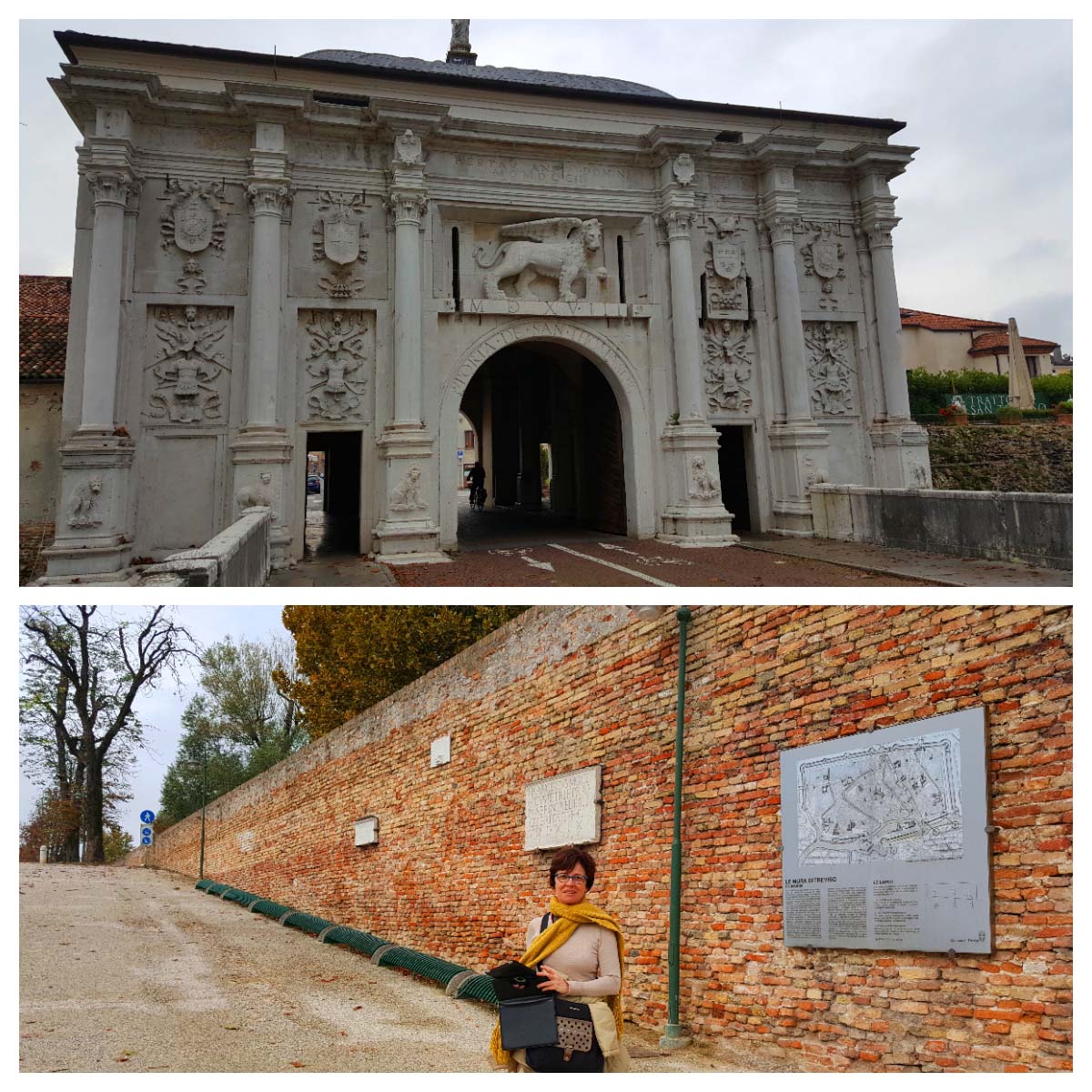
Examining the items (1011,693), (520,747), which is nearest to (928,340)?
(520,747)

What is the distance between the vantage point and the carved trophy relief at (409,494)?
14078 millimetres

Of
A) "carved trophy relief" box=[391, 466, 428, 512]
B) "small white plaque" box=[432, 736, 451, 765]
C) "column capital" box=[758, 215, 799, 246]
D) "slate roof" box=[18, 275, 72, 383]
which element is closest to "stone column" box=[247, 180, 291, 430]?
"carved trophy relief" box=[391, 466, 428, 512]

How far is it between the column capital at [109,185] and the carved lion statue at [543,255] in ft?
19.1

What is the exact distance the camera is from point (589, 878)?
4156mm

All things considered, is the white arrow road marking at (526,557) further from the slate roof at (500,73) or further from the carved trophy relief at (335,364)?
the slate roof at (500,73)

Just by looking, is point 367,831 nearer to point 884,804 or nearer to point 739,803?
point 739,803

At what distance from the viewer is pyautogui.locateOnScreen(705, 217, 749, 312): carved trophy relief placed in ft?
54.5

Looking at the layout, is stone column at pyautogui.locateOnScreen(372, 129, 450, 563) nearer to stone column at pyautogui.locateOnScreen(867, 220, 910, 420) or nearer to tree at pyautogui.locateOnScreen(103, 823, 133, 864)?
stone column at pyautogui.locateOnScreen(867, 220, 910, 420)

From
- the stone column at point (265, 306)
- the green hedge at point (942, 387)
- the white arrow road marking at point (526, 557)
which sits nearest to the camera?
the white arrow road marking at point (526, 557)

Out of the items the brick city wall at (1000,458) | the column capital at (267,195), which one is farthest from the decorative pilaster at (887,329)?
the column capital at (267,195)

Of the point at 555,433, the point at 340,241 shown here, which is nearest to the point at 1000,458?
the point at 555,433

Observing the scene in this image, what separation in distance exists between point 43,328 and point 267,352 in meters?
6.63

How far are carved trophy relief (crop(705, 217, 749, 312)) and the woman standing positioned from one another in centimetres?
1423

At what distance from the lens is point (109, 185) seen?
44.5 feet
